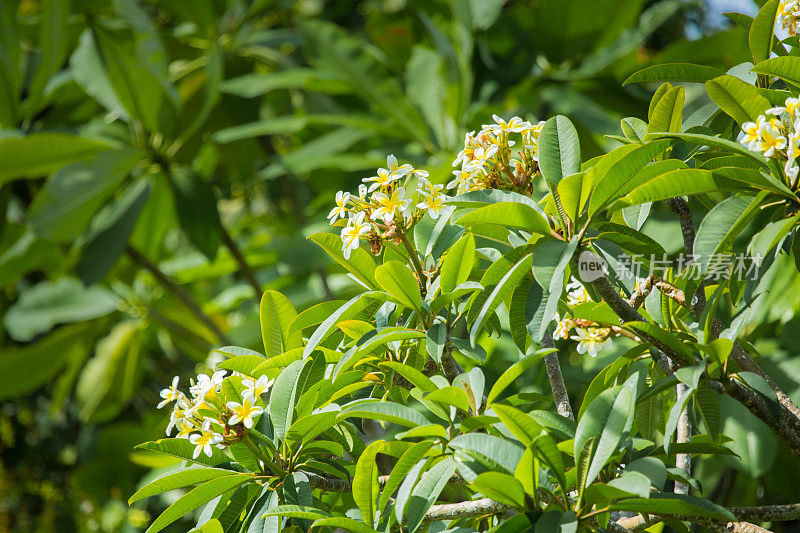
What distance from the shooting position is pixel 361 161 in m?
1.50

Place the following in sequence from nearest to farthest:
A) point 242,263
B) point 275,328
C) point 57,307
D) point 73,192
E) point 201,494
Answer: point 201,494 → point 275,328 → point 73,192 → point 242,263 → point 57,307

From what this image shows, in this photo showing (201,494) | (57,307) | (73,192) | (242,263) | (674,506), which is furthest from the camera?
(57,307)

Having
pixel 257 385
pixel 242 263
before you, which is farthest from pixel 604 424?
pixel 242 263

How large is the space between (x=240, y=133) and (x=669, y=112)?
114cm

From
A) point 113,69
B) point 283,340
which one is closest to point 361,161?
point 113,69

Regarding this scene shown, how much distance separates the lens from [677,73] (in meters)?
0.60

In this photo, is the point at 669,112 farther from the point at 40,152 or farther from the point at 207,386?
the point at 40,152

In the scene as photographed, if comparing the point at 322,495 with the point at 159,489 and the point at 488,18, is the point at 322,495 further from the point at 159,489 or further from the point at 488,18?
the point at 488,18

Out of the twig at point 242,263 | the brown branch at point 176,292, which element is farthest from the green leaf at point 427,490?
the brown branch at point 176,292

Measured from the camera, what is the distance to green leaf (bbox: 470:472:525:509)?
17.1 inches

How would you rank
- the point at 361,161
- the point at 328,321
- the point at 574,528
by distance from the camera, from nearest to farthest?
the point at 574,528, the point at 328,321, the point at 361,161

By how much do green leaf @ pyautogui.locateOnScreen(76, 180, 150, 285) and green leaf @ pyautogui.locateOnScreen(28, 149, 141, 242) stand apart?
0.05 m

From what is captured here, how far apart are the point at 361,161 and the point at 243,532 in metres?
1.04

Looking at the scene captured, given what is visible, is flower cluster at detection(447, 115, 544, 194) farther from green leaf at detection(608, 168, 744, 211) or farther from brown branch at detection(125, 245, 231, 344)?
brown branch at detection(125, 245, 231, 344)
